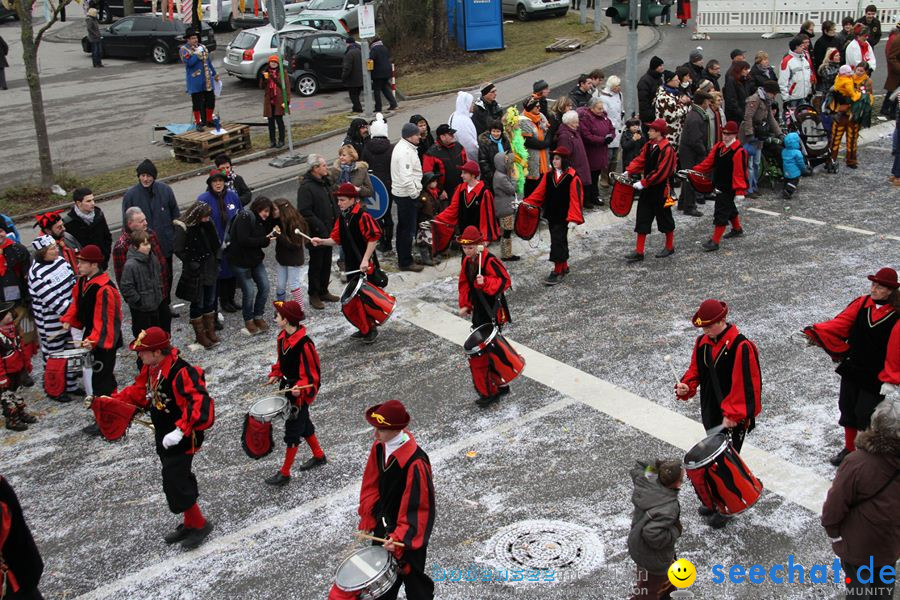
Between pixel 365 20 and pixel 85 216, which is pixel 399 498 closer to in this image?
pixel 85 216

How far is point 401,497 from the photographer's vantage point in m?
5.86

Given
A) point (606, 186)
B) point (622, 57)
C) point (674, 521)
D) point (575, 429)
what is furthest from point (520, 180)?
point (622, 57)

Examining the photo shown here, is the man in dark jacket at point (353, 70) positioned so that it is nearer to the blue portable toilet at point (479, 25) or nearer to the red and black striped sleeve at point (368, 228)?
the blue portable toilet at point (479, 25)

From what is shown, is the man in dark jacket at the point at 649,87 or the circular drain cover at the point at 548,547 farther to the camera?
the man in dark jacket at the point at 649,87

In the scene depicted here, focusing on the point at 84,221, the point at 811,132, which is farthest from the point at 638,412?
the point at 811,132

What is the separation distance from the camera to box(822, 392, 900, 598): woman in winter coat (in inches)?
219

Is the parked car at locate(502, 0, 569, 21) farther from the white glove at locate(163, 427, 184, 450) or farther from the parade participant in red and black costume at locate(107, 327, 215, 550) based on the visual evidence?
the white glove at locate(163, 427, 184, 450)

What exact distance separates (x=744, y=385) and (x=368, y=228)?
16.5 feet

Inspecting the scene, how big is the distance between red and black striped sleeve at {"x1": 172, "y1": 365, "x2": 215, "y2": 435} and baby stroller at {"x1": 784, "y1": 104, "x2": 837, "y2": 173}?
37.0ft

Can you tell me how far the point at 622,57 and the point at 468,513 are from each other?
2011 centimetres

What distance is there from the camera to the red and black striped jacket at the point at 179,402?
7098 mm

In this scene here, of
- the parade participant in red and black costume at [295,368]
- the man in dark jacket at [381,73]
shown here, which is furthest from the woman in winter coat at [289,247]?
the man in dark jacket at [381,73]

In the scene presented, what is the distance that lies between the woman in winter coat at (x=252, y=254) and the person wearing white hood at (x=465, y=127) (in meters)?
3.42

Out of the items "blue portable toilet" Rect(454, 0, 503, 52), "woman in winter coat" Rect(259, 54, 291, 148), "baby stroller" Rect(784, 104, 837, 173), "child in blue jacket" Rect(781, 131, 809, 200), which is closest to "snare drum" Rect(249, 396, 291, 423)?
"child in blue jacket" Rect(781, 131, 809, 200)
